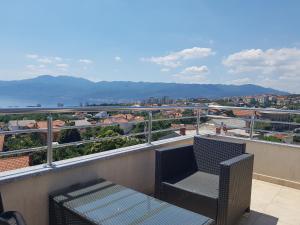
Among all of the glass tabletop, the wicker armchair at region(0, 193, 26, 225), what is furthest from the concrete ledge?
the wicker armchair at region(0, 193, 26, 225)

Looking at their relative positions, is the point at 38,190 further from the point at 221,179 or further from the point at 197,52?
the point at 197,52

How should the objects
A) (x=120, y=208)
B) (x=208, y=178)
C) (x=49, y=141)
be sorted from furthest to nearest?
(x=208, y=178), (x=49, y=141), (x=120, y=208)

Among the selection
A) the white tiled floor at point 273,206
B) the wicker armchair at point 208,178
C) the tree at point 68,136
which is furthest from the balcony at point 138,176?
the wicker armchair at point 208,178

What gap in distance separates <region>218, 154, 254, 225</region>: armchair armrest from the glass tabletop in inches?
24.1

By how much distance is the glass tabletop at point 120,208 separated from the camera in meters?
1.86

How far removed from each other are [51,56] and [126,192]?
41238 mm

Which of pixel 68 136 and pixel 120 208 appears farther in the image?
pixel 68 136

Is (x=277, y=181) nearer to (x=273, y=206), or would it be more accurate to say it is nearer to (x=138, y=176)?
(x=273, y=206)

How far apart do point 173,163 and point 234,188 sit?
2.51 feet

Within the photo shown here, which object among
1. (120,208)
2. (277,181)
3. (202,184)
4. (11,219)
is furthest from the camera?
(277,181)

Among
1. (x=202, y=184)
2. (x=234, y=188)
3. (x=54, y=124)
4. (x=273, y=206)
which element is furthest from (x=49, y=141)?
(x=273, y=206)

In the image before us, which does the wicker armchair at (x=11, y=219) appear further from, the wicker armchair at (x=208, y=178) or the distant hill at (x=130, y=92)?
the distant hill at (x=130, y=92)

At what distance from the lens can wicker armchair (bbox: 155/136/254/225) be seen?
98.6 inches

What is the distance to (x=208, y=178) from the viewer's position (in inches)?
123
